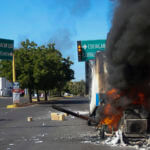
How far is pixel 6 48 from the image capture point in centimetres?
2667

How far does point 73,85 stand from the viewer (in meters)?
108

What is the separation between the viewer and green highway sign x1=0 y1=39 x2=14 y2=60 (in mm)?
26314

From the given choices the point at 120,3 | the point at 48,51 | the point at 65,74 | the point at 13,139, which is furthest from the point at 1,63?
the point at 120,3

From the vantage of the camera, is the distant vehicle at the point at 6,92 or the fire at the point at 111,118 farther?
the distant vehicle at the point at 6,92

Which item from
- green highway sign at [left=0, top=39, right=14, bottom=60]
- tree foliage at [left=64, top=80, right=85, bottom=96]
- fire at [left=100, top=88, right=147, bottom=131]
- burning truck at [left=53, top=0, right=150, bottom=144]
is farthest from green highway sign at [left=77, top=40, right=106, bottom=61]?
tree foliage at [left=64, top=80, right=85, bottom=96]

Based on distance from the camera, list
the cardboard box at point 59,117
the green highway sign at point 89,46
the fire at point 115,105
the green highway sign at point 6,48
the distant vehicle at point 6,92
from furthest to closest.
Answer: the distant vehicle at point 6,92, the green highway sign at point 6,48, the green highway sign at point 89,46, the cardboard box at point 59,117, the fire at point 115,105

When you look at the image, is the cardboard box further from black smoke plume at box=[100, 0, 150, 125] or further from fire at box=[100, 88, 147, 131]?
black smoke plume at box=[100, 0, 150, 125]

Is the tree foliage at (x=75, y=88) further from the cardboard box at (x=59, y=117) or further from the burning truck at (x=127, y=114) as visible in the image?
the burning truck at (x=127, y=114)

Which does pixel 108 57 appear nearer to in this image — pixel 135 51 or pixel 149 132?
pixel 135 51

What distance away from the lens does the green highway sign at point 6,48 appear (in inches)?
1036

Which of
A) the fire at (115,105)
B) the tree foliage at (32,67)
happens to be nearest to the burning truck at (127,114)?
the fire at (115,105)

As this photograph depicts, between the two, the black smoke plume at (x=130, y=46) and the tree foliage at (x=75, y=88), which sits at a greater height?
the tree foliage at (x=75, y=88)

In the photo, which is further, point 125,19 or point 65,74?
point 65,74

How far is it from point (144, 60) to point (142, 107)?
50.8 inches
